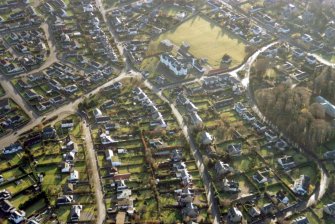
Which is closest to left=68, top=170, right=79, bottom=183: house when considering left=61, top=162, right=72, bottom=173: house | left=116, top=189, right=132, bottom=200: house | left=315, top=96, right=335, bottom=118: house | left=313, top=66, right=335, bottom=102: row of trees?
left=61, top=162, right=72, bottom=173: house

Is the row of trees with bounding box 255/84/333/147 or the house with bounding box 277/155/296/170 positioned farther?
the row of trees with bounding box 255/84/333/147

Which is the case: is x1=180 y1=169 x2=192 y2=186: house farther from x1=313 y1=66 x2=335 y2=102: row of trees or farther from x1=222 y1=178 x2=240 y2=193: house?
x1=313 y1=66 x2=335 y2=102: row of trees

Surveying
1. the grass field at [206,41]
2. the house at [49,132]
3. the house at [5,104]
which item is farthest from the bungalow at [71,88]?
the grass field at [206,41]

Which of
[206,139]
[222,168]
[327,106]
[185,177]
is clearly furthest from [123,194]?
[327,106]

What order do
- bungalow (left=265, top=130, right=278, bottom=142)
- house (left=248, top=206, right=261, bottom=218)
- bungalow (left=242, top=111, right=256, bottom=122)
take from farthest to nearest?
bungalow (left=242, top=111, right=256, bottom=122) < bungalow (left=265, top=130, right=278, bottom=142) < house (left=248, top=206, right=261, bottom=218)

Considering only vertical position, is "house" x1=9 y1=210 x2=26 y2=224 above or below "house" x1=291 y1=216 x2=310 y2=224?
above

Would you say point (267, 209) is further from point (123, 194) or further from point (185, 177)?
point (123, 194)

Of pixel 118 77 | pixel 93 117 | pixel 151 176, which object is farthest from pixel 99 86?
pixel 151 176
